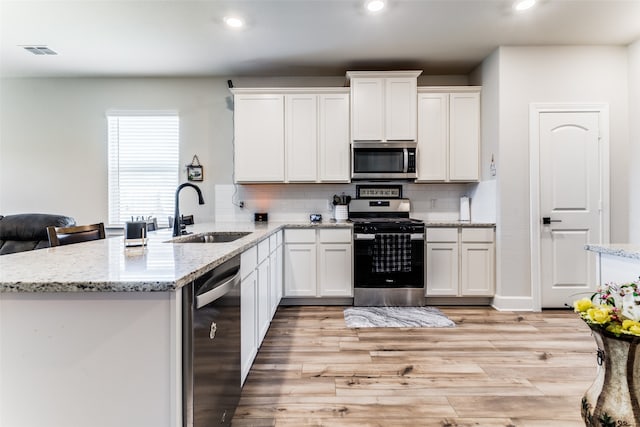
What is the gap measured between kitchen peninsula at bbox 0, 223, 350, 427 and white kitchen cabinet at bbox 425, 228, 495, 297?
304 centimetres

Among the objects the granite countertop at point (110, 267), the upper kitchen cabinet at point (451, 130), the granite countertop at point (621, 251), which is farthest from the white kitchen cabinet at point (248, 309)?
the upper kitchen cabinet at point (451, 130)

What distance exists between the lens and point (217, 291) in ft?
4.12

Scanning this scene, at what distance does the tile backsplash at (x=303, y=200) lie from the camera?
13.4 ft

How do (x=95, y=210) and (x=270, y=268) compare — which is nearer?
(x=270, y=268)

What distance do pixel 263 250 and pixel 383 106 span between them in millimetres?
2232

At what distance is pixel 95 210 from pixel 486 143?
188 inches

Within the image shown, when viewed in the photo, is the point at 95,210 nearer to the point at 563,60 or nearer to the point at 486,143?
the point at 486,143

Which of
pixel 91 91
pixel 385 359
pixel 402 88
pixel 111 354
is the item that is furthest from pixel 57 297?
pixel 91 91

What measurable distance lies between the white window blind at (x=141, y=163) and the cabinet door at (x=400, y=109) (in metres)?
2.61

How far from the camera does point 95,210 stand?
413cm

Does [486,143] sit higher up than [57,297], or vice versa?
A: [486,143]

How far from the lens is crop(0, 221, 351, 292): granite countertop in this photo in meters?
0.94

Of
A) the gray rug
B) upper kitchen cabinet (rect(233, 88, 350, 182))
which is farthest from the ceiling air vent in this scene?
the gray rug

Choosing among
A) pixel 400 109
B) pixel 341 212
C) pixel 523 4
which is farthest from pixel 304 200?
pixel 523 4
